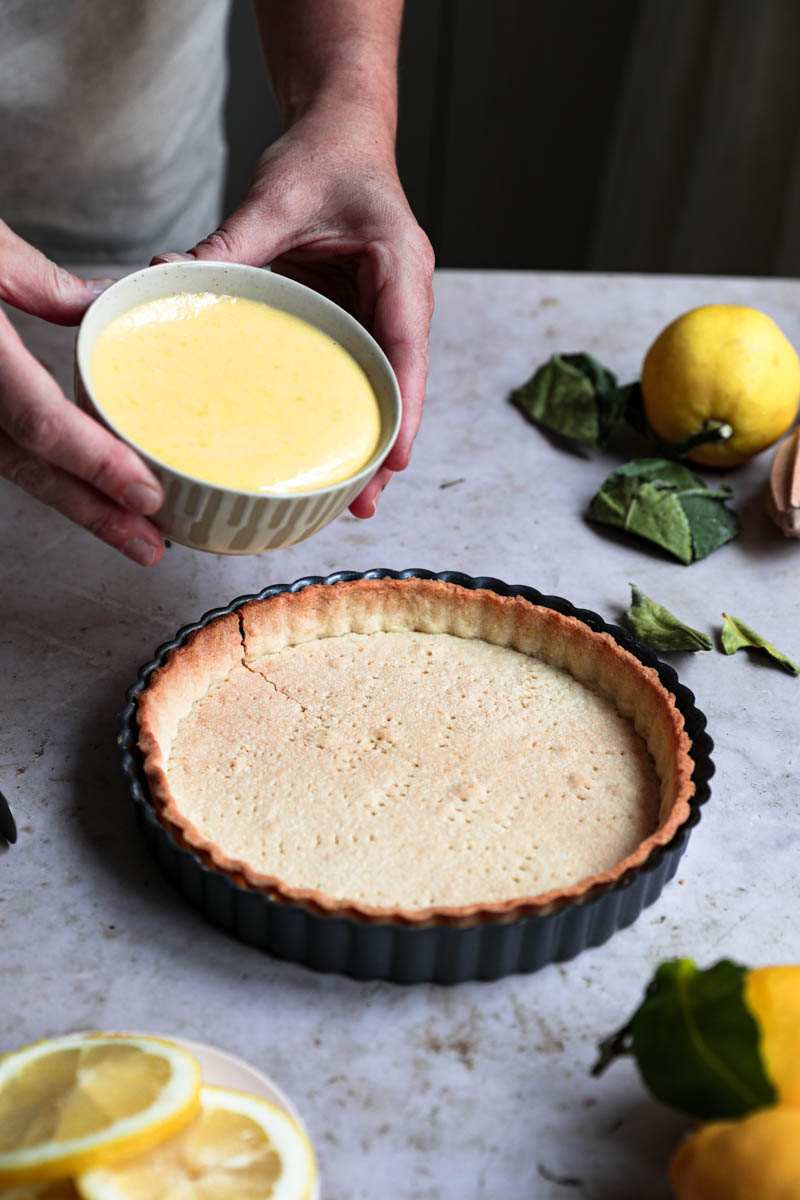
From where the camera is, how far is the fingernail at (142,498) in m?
1.15

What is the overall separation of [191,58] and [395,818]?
1.63 m

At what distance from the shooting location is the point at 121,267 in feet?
7.94

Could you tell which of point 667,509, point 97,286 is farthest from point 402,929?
point 667,509

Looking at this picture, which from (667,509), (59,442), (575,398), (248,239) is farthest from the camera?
(575,398)

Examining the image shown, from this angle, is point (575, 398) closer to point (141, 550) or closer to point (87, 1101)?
point (141, 550)

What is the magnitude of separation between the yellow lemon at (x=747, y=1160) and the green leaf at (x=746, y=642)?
33.3 inches

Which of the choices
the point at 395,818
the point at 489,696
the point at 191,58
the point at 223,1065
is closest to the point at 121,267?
the point at 191,58

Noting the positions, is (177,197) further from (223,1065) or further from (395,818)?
(223,1065)

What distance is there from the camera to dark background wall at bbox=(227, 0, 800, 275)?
3.40 metres

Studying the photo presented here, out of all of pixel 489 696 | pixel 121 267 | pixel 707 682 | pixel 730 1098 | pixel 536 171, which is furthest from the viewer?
pixel 536 171

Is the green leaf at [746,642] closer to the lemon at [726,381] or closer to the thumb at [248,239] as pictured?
the lemon at [726,381]

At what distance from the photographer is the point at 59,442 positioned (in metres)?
1.14

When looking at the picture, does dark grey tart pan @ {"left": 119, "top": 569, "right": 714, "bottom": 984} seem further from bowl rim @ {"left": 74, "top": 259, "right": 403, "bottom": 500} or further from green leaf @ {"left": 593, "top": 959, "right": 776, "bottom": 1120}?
bowl rim @ {"left": 74, "top": 259, "right": 403, "bottom": 500}

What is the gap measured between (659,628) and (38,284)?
3.10 ft
